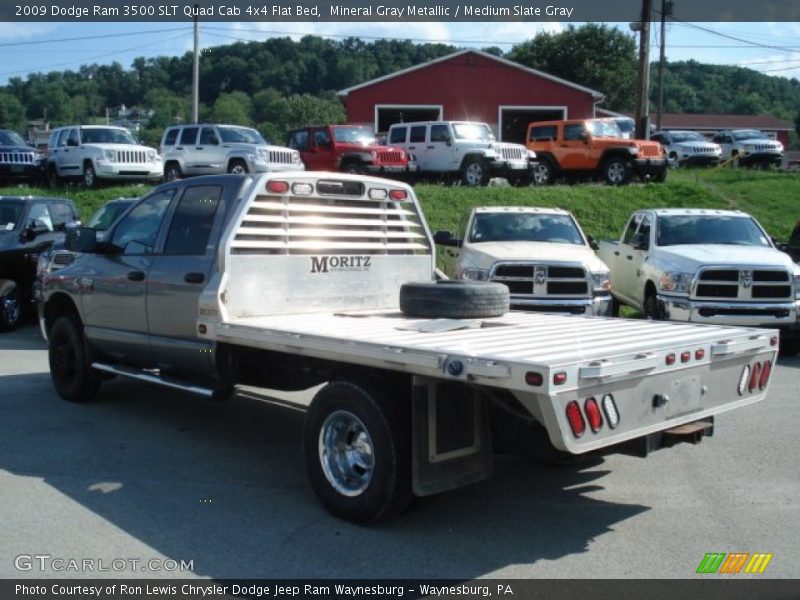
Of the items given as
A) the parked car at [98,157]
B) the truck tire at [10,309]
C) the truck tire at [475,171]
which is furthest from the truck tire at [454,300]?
the parked car at [98,157]

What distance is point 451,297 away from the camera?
20.2 ft

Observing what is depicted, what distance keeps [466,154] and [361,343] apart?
19.9 meters

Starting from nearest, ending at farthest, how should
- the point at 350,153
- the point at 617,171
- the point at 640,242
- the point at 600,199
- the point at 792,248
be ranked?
the point at 640,242, the point at 792,248, the point at 600,199, the point at 350,153, the point at 617,171

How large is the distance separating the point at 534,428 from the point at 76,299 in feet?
16.9

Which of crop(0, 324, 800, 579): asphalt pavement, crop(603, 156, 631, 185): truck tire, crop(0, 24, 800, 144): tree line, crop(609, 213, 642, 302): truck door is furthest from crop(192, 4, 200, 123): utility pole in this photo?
crop(0, 24, 800, 144): tree line

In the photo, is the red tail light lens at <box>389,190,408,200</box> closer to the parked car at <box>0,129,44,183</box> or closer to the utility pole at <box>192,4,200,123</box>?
the parked car at <box>0,129,44,183</box>

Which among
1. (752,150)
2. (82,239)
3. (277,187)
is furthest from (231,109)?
(277,187)

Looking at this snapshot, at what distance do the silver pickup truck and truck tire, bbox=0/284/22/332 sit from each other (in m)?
4.92

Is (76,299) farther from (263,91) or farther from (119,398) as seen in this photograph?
(263,91)

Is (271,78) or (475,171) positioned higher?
(271,78)

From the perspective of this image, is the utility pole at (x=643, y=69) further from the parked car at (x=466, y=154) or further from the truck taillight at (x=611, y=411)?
the truck taillight at (x=611, y=411)

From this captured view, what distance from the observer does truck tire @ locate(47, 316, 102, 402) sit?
8227 millimetres

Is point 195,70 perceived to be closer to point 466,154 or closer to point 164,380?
point 466,154

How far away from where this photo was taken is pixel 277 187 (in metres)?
6.77
